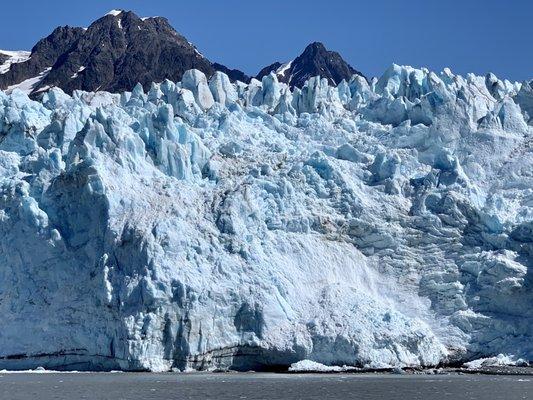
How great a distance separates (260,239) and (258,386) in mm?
10912

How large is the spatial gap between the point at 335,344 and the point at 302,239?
21.7 ft

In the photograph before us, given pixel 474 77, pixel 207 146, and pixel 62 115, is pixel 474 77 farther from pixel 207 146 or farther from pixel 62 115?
pixel 62 115

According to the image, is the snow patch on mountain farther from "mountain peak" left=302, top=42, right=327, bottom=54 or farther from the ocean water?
the ocean water

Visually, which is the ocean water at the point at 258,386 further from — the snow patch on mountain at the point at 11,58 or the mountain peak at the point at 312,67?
the snow patch on mountain at the point at 11,58

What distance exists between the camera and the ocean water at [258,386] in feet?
113

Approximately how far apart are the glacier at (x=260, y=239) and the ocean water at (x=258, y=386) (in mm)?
1834

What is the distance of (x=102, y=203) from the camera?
46.2 m

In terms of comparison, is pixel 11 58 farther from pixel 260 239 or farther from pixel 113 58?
pixel 260 239

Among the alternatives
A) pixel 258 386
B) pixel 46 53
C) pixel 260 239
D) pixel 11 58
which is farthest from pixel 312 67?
pixel 258 386

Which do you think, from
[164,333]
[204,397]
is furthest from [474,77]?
[204,397]

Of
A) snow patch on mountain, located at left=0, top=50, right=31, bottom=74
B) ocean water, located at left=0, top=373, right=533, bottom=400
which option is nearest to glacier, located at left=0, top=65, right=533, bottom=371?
ocean water, located at left=0, top=373, right=533, bottom=400

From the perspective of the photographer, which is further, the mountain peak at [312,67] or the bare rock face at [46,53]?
the bare rock face at [46,53]

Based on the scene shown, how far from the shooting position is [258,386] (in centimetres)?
3834

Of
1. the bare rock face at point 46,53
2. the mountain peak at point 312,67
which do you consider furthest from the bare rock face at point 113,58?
the mountain peak at point 312,67
